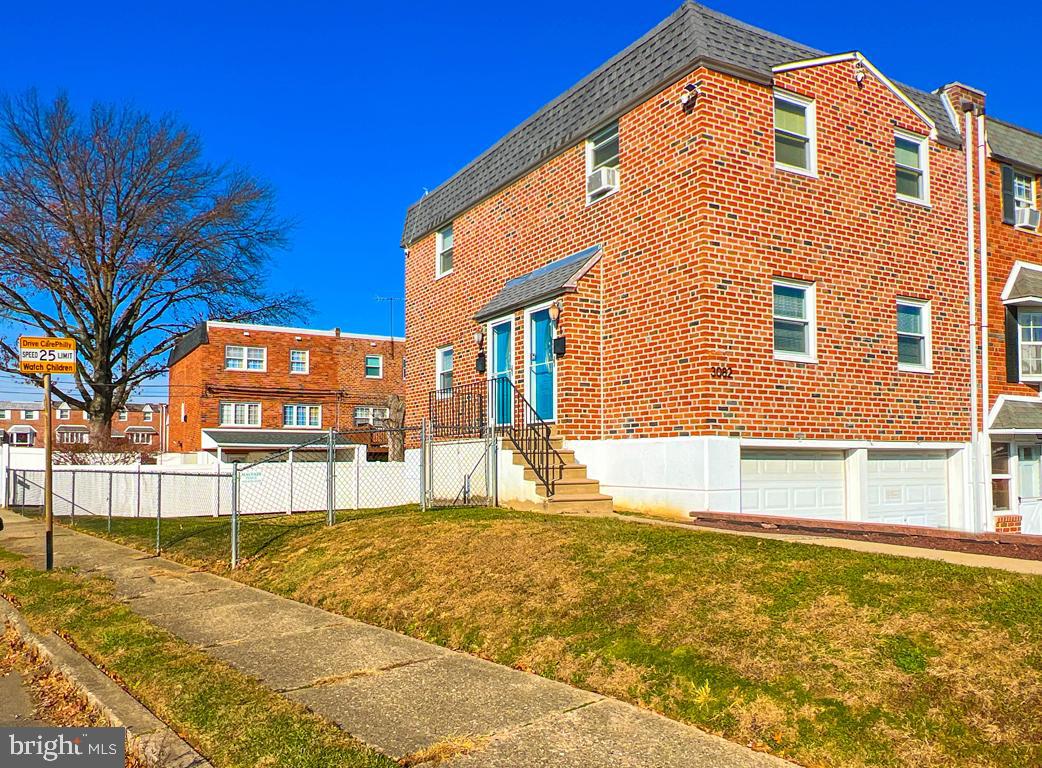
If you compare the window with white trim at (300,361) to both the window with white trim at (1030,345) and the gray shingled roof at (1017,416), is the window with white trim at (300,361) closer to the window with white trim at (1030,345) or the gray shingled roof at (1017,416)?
the window with white trim at (1030,345)

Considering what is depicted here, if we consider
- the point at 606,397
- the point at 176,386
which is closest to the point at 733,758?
the point at 606,397

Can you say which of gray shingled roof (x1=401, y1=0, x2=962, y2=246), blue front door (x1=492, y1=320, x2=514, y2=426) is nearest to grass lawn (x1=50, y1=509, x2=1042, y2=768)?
blue front door (x1=492, y1=320, x2=514, y2=426)

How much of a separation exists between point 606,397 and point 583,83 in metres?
5.81

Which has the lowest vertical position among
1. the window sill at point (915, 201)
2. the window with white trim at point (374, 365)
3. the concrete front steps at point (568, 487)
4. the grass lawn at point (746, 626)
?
the grass lawn at point (746, 626)

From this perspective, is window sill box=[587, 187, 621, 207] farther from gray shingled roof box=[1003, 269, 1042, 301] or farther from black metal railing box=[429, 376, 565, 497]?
gray shingled roof box=[1003, 269, 1042, 301]

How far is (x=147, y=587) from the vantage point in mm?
9773

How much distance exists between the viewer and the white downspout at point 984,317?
569 inches

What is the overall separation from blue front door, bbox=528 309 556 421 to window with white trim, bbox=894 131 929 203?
6460 mm

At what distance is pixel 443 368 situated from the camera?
19.0m

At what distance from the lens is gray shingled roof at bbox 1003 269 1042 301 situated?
1522cm

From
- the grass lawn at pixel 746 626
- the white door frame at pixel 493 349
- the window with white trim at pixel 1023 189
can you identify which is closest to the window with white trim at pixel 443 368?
the white door frame at pixel 493 349

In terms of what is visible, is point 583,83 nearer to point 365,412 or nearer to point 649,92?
point 649,92

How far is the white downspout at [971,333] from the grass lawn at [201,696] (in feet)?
42.5

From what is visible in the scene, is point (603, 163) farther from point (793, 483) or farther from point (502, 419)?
point (793, 483)
